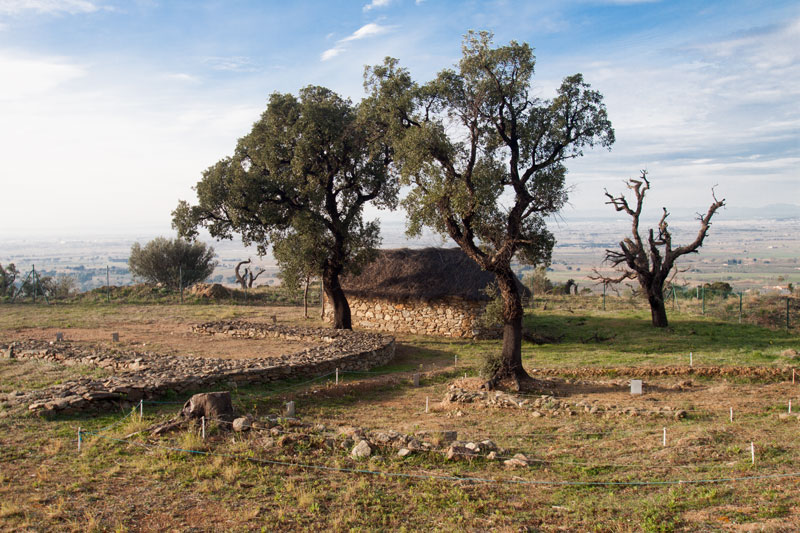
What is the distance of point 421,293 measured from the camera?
21.8 metres

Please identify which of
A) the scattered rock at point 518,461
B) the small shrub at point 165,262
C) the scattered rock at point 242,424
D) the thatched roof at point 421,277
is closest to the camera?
the scattered rock at point 518,461

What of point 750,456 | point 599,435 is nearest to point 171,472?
point 599,435

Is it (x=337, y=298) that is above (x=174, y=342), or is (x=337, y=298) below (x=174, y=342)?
above

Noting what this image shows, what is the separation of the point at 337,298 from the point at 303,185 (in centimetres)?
457

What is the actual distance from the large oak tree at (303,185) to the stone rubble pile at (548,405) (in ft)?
30.2

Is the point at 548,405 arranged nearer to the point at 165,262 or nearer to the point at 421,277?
the point at 421,277

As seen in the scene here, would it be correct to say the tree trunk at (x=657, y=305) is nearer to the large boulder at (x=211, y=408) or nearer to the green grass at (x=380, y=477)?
the green grass at (x=380, y=477)

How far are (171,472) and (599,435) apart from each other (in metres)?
6.51

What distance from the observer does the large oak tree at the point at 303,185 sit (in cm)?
1880

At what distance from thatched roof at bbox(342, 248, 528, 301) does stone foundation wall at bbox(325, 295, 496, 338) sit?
0.32 meters

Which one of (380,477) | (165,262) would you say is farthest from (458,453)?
(165,262)

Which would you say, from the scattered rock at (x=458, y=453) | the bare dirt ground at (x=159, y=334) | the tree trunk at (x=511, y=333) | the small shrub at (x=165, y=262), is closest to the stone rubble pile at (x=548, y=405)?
the tree trunk at (x=511, y=333)

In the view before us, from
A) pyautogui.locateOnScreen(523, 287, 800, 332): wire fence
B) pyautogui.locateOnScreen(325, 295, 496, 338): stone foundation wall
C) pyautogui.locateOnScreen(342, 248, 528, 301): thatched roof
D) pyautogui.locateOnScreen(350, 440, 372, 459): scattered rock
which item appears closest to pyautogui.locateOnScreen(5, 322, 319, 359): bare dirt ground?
Answer: pyautogui.locateOnScreen(325, 295, 496, 338): stone foundation wall

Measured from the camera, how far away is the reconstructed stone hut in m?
21.3
